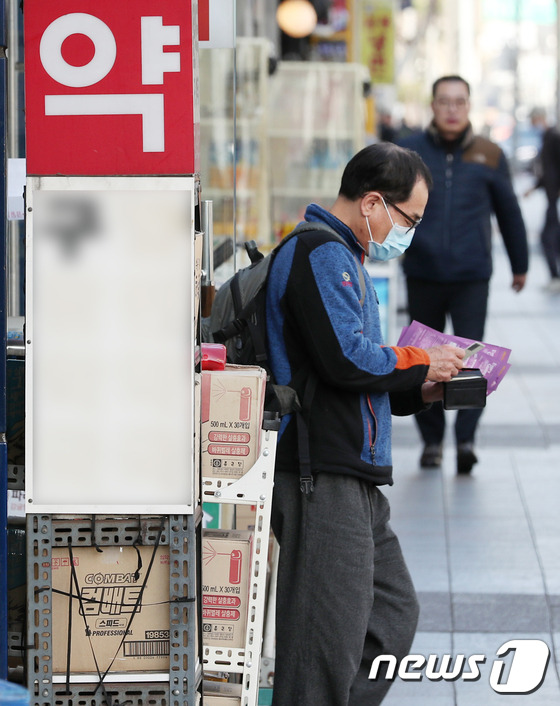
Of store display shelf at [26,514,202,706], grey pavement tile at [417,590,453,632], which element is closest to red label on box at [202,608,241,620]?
store display shelf at [26,514,202,706]

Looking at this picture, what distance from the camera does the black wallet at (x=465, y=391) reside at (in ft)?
Result: 11.1

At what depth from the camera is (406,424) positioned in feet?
28.8

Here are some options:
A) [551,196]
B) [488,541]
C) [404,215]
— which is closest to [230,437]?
[404,215]

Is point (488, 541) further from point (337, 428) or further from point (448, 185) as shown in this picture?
point (337, 428)

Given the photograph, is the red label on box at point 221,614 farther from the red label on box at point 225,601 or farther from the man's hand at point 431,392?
the man's hand at point 431,392

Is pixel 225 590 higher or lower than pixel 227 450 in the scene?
lower

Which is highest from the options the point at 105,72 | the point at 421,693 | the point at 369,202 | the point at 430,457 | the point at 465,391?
the point at 105,72

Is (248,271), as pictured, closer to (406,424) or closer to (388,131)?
(406,424)

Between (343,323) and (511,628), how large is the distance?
214cm

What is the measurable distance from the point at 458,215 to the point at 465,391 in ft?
12.0

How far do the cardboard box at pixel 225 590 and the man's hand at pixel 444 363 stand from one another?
Answer: 0.67 m

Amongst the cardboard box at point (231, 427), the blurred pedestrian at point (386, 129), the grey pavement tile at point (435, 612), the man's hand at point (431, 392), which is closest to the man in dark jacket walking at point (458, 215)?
the grey pavement tile at point (435, 612)

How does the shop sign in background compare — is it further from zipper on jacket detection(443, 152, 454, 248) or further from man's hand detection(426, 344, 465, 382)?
man's hand detection(426, 344, 465, 382)

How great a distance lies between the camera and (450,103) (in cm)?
681
